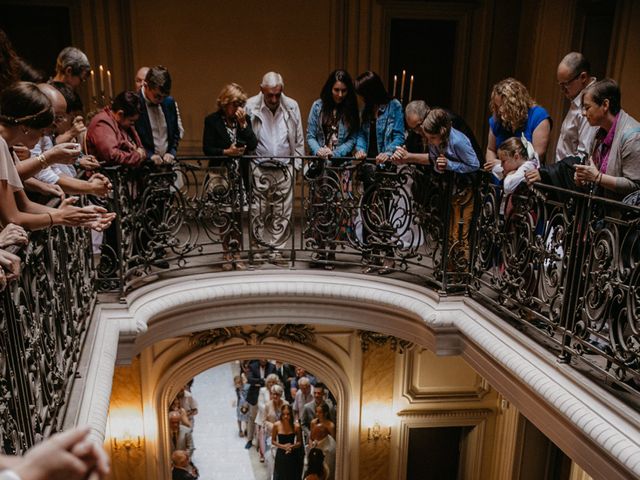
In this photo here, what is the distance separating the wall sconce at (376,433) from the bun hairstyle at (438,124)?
16.9ft

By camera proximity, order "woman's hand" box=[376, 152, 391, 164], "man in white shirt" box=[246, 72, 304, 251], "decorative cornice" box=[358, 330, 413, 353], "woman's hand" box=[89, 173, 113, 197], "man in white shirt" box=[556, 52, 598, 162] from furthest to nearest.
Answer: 1. "decorative cornice" box=[358, 330, 413, 353]
2. "man in white shirt" box=[246, 72, 304, 251]
3. "woman's hand" box=[376, 152, 391, 164]
4. "man in white shirt" box=[556, 52, 598, 162]
5. "woman's hand" box=[89, 173, 113, 197]

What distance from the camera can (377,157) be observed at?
5.14 meters

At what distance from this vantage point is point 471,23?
7.94 metres

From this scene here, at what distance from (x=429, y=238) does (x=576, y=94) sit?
1779 millimetres

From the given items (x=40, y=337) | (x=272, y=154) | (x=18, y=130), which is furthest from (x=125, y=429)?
(x=18, y=130)

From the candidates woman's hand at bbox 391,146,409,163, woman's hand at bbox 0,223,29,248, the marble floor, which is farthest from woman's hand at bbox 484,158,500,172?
the marble floor

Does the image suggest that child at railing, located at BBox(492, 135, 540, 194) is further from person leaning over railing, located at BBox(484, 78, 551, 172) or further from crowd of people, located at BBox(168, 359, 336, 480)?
crowd of people, located at BBox(168, 359, 336, 480)

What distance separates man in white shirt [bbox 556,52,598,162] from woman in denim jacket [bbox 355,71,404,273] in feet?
4.38

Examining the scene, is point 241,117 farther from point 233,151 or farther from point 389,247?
point 389,247

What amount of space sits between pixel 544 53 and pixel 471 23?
118 cm

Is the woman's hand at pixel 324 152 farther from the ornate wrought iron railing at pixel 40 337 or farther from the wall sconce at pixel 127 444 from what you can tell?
the wall sconce at pixel 127 444

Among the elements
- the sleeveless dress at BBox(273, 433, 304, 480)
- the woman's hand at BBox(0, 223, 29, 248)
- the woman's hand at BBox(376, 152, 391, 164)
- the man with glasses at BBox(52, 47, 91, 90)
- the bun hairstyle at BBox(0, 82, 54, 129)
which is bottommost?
the sleeveless dress at BBox(273, 433, 304, 480)

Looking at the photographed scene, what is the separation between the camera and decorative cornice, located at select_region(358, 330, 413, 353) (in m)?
8.00

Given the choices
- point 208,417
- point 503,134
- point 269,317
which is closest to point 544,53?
point 503,134
